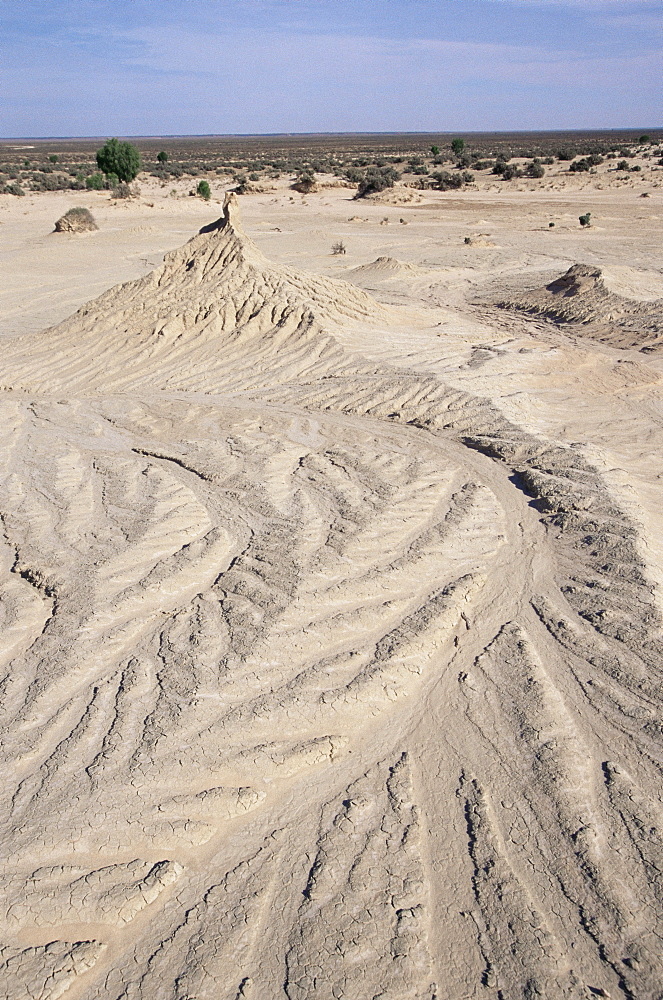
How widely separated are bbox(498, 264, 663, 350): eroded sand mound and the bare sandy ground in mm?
1873

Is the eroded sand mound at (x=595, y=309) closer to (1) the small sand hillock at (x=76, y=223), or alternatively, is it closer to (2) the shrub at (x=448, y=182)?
(1) the small sand hillock at (x=76, y=223)

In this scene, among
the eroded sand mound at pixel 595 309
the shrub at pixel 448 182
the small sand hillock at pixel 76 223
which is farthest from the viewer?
the shrub at pixel 448 182

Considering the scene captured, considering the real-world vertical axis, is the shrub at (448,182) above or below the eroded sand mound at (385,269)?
above

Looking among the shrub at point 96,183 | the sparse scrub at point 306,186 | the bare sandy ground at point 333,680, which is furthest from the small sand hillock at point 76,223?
the bare sandy ground at point 333,680

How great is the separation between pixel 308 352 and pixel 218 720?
6732mm

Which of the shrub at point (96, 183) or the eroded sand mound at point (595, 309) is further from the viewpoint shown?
the shrub at point (96, 183)

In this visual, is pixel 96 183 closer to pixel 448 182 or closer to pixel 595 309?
pixel 448 182

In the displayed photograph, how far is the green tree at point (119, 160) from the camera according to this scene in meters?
32.6

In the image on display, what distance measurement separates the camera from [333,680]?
3682mm

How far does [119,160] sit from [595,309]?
1119 inches

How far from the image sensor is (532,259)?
54.5ft

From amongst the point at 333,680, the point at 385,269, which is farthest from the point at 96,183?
the point at 333,680

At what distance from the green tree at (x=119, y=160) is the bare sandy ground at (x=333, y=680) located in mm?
28176

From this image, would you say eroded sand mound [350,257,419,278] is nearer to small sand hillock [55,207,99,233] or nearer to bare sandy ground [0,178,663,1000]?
bare sandy ground [0,178,663,1000]
